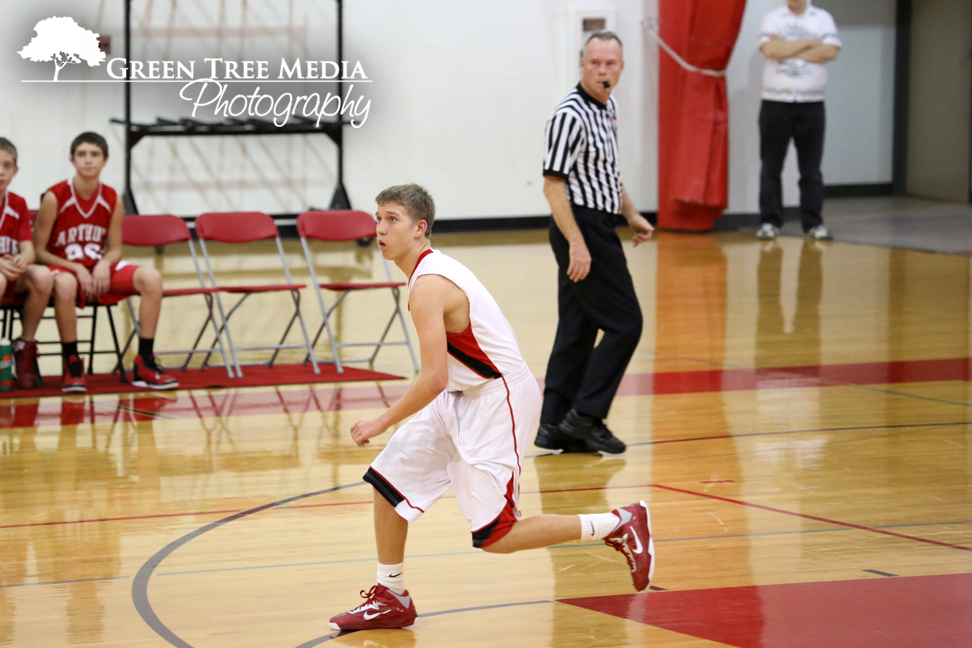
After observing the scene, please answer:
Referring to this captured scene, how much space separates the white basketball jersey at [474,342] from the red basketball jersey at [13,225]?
3.34m

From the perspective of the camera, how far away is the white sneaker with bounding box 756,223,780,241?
11289 mm

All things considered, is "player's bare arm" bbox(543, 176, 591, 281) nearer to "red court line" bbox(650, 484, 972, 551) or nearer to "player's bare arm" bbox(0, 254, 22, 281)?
"red court line" bbox(650, 484, 972, 551)

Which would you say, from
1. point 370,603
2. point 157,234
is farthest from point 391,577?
point 157,234

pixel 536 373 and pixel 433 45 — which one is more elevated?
pixel 433 45

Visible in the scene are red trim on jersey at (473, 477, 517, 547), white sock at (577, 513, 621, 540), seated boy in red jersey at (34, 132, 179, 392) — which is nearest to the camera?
red trim on jersey at (473, 477, 517, 547)

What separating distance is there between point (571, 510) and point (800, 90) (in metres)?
7.84

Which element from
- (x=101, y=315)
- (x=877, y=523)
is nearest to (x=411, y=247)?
(x=877, y=523)

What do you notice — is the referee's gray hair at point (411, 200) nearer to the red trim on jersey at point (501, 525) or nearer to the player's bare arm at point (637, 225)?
the red trim on jersey at point (501, 525)

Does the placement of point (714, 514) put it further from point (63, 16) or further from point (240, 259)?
point (63, 16)

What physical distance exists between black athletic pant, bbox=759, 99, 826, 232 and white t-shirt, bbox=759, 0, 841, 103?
11 centimetres

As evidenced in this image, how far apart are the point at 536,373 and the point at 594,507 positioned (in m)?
2.15

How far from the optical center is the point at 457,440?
3.04 metres

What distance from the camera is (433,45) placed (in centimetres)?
1170

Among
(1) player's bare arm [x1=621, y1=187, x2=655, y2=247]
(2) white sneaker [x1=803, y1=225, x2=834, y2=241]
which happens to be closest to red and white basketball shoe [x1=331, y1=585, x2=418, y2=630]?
(1) player's bare arm [x1=621, y1=187, x2=655, y2=247]
